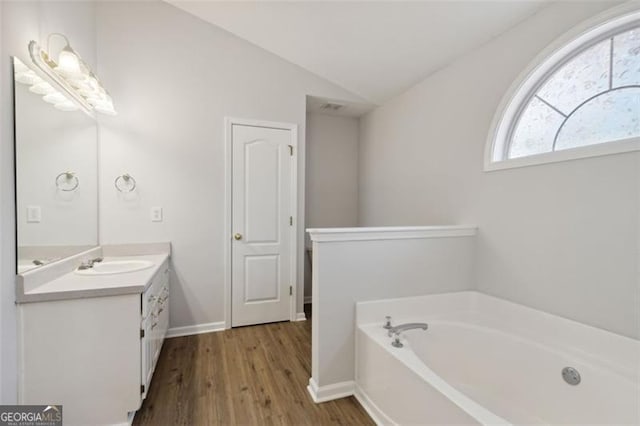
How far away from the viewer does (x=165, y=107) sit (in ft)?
8.41

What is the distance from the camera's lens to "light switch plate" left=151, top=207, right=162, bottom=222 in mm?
2541

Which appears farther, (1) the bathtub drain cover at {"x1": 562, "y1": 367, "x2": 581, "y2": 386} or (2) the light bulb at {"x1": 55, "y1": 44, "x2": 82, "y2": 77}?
(2) the light bulb at {"x1": 55, "y1": 44, "x2": 82, "y2": 77}

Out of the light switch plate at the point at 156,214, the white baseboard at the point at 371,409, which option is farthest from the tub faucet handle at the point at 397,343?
the light switch plate at the point at 156,214

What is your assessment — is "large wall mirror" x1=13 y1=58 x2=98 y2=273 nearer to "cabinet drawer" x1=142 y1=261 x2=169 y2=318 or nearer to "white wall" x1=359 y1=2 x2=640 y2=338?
"cabinet drawer" x1=142 y1=261 x2=169 y2=318

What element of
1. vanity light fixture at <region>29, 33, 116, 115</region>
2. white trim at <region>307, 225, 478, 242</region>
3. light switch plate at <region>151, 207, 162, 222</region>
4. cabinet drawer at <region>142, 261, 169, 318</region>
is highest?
vanity light fixture at <region>29, 33, 116, 115</region>

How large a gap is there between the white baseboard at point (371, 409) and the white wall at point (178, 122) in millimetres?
1648

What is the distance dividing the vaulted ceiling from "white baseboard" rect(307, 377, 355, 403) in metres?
2.63

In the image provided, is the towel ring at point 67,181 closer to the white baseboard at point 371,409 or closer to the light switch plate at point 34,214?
the light switch plate at point 34,214

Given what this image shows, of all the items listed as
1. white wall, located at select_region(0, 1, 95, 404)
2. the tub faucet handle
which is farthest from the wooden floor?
white wall, located at select_region(0, 1, 95, 404)

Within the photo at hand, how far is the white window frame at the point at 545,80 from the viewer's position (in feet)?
4.49

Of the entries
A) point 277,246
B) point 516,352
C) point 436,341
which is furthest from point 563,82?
point 277,246

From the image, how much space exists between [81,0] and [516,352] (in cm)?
400

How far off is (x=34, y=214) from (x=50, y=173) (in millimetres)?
329
